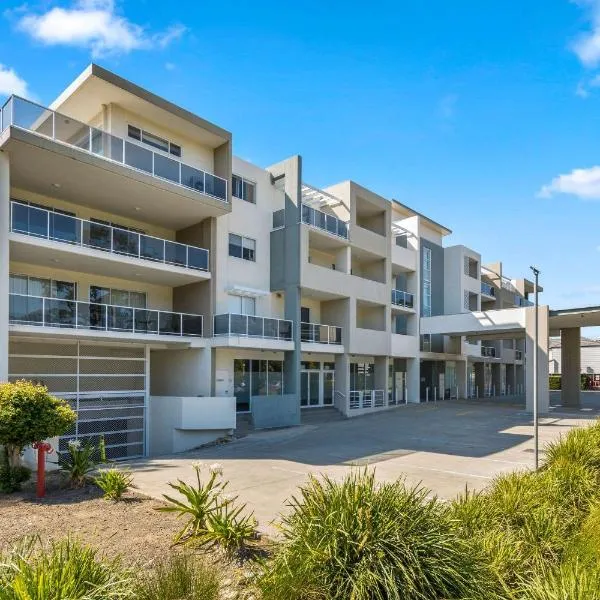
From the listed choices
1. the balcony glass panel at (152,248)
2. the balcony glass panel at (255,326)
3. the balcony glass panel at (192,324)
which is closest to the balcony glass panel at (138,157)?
the balcony glass panel at (152,248)

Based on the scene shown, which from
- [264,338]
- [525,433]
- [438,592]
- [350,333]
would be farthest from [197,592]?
[350,333]

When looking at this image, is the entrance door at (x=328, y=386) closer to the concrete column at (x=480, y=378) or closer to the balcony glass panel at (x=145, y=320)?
the balcony glass panel at (x=145, y=320)

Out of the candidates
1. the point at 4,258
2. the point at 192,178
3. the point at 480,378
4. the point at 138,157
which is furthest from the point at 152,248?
the point at 480,378

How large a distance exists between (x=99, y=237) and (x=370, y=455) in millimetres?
11835

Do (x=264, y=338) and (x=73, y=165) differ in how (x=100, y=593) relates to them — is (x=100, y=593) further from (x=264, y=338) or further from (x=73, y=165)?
(x=264, y=338)

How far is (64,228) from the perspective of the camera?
16.8 metres

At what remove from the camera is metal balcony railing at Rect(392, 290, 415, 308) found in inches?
1281

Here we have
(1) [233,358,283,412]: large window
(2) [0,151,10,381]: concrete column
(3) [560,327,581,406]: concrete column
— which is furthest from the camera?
(3) [560,327,581,406]: concrete column

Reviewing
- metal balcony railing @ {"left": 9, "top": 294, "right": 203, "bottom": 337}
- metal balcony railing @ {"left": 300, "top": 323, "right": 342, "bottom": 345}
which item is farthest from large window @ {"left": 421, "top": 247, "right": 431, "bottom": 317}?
metal balcony railing @ {"left": 9, "top": 294, "right": 203, "bottom": 337}

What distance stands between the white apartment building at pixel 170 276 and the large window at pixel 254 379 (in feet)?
0.24

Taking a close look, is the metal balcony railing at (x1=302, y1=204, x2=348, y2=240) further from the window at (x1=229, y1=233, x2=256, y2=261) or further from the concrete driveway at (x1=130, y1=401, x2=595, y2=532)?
the concrete driveway at (x1=130, y1=401, x2=595, y2=532)

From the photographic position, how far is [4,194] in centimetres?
1557

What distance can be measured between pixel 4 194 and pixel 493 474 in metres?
16.4

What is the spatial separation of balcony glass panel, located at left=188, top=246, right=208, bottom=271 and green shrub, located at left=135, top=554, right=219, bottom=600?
16.3 meters
